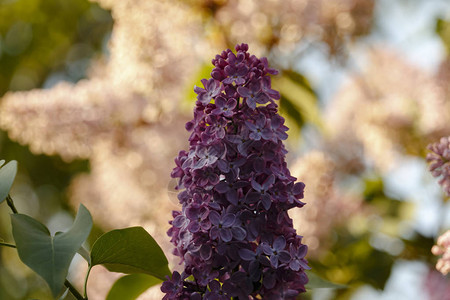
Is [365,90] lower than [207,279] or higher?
higher

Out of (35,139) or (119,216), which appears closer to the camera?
(35,139)

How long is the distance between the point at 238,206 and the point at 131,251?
9cm

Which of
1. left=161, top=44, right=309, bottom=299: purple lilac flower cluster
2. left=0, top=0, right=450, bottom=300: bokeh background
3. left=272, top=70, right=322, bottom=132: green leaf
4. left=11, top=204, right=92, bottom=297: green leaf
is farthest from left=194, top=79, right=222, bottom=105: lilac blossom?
left=272, top=70, right=322, bottom=132: green leaf

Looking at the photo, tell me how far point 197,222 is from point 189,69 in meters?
0.60

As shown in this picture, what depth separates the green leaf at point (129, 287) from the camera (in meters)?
0.50

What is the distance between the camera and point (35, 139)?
3.09 feet

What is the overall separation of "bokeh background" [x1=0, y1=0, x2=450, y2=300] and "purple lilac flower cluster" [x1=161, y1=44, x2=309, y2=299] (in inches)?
13.1

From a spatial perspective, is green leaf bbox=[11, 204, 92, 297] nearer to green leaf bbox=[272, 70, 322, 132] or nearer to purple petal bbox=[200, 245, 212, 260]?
purple petal bbox=[200, 245, 212, 260]

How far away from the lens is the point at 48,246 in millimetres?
345

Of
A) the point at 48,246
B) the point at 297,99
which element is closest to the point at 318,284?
the point at 48,246

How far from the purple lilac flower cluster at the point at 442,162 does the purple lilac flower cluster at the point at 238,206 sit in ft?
0.39

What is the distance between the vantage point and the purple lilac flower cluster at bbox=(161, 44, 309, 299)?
38cm

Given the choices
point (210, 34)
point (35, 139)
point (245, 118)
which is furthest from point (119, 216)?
point (245, 118)

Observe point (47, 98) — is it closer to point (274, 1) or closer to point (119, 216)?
point (119, 216)
